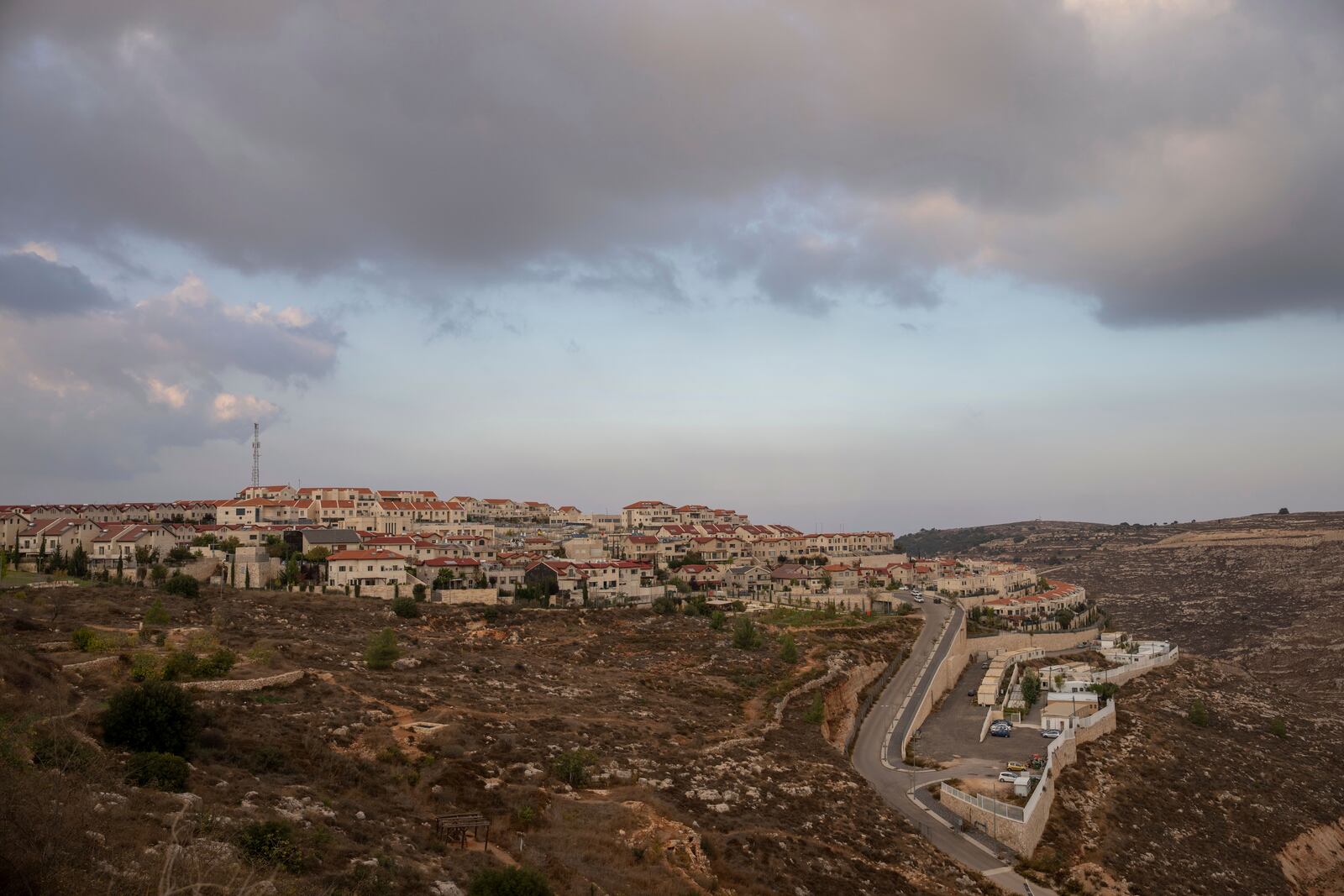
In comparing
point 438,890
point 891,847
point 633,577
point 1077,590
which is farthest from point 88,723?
point 1077,590

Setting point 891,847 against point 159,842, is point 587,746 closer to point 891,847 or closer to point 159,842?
point 891,847

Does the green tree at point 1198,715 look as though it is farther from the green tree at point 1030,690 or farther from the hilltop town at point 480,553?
the hilltop town at point 480,553

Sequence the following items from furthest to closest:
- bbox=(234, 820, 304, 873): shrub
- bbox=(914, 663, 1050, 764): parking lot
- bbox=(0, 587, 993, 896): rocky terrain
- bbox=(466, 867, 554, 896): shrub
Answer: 1. bbox=(914, 663, 1050, 764): parking lot
2. bbox=(466, 867, 554, 896): shrub
3. bbox=(234, 820, 304, 873): shrub
4. bbox=(0, 587, 993, 896): rocky terrain

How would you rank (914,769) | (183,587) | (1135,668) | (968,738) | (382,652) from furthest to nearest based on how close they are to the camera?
(1135,668)
(183,587)
(968,738)
(914,769)
(382,652)

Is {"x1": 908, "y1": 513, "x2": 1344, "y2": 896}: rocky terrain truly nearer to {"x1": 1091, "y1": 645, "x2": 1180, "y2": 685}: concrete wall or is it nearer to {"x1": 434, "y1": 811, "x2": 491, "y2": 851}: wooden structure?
{"x1": 1091, "y1": 645, "x2": 1180, "y2": 685}: concrete wall

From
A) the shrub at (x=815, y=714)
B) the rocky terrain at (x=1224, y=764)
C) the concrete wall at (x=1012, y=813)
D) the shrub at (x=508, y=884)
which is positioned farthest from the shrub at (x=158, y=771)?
the shrub at (x=815, y=714)

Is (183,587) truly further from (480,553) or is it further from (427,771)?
(427,771)

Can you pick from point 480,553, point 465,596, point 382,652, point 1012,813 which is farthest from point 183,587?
point 1012,813

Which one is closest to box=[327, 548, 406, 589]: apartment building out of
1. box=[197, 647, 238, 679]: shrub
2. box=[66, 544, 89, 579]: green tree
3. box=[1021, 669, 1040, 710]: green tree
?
box=[66, 544, 89, 579]: green tree
